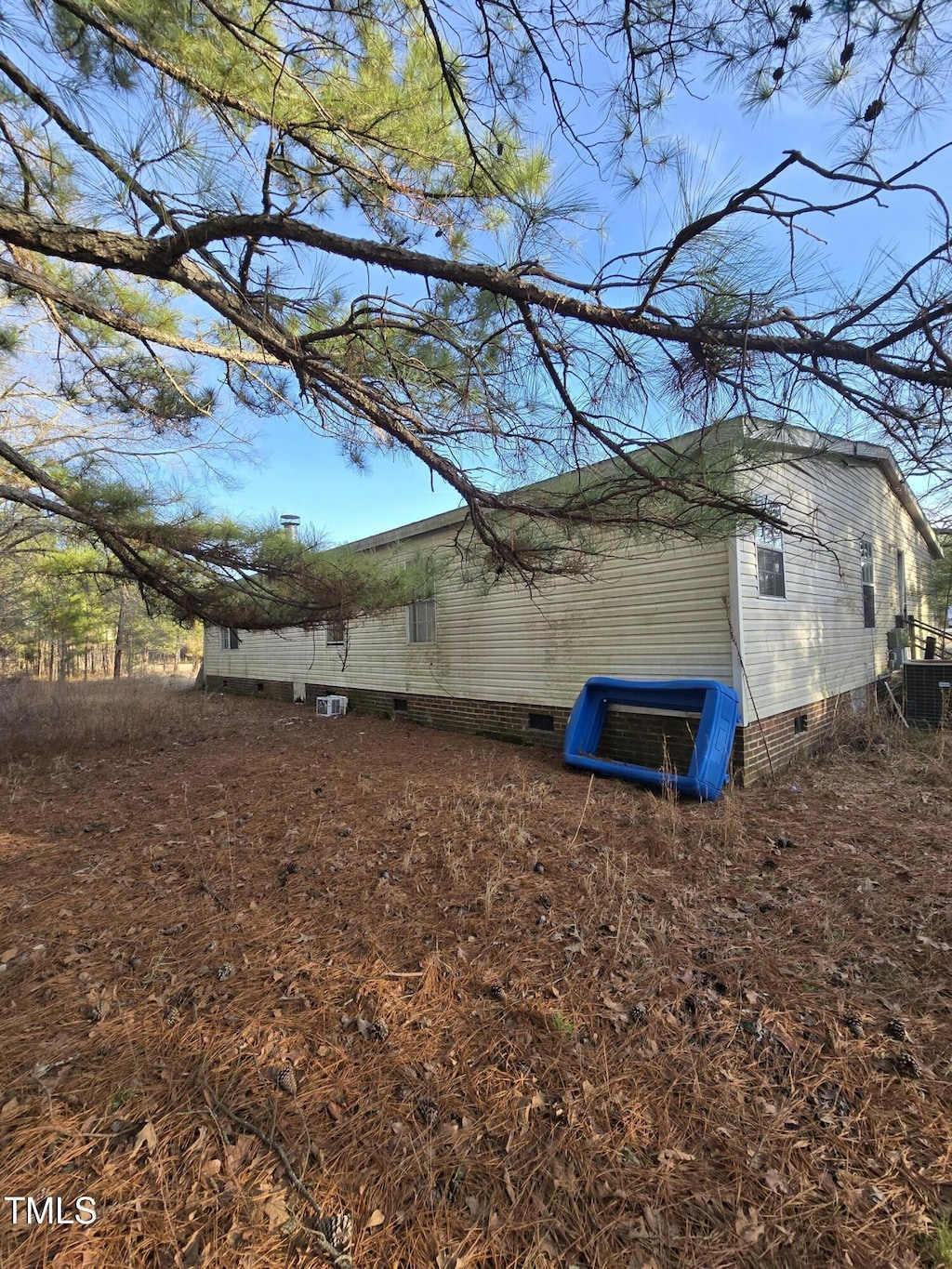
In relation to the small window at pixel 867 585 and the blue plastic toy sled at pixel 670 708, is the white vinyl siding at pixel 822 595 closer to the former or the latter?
the small window at pixel 867 585

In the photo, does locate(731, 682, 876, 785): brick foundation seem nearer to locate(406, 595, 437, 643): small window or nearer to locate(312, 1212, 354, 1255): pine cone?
locate(312, 1212, 354, 1255): pine cone

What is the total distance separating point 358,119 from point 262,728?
8276mm

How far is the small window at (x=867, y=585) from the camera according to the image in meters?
8.86

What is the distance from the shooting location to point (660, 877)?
3.39m

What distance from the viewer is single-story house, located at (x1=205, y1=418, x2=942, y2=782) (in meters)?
5.29

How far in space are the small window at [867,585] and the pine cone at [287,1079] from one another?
1007 centimetres

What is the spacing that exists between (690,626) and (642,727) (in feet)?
4.28

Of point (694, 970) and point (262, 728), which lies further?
point (262, 728)

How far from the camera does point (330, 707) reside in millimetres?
10516

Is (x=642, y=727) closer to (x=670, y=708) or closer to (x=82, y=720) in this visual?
(x=670, y=708)

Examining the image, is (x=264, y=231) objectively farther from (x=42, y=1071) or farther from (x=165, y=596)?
(x=165, y=596)

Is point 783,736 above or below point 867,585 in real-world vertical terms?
below

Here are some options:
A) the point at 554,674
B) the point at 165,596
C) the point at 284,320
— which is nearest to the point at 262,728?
the point at 165,596

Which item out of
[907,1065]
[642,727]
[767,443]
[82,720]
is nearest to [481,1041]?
[907,1065]
